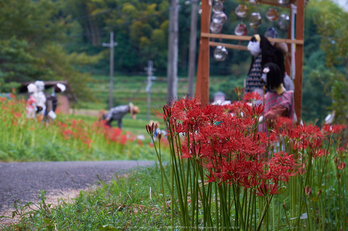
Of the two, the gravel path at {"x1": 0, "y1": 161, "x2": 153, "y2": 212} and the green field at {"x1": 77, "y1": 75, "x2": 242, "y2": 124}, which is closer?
the gravel path at {"x1": 0, "y1": 161, "x2": 153, "y2": 212}

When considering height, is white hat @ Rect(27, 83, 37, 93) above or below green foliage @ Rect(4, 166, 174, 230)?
above

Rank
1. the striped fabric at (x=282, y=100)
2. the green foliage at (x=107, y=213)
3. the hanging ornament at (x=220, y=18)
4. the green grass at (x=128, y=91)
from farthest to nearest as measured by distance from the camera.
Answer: the green grass at (x=128, y=91) → the hanging ornament at (x=220, y=18) → the striped fabric at (x=282, y=100) → the green foliage at (x=107, y=213)

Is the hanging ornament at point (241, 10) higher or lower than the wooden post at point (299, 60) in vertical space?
higher

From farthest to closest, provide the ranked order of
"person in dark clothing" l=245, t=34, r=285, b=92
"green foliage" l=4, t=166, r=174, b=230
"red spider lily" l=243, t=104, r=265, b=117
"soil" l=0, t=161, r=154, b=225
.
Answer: "person in dark clothing" l=245, t=34, r=285, b=92 → "soil" l=0, t=161, r=154, b=225 → "green foliage" l=4, t=166, r=174, b=230 → "red spider lily" l=243, t=104, r=265, b=117

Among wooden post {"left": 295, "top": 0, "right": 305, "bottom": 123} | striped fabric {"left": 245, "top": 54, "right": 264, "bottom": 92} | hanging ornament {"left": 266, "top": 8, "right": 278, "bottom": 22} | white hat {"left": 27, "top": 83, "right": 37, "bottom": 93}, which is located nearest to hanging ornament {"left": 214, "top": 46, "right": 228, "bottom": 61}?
striped fabric {"left": 245, "top": 54, "right": 264, "bottom": 92}

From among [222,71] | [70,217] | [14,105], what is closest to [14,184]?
[70,217]

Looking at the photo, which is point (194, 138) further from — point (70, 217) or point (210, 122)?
point (70, 217)

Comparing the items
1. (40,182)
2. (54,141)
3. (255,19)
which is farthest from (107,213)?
(54,141)

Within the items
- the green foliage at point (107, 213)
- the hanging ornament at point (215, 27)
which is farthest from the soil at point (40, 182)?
the hanging ornament at point (215, 27)

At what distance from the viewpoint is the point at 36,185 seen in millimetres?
2947

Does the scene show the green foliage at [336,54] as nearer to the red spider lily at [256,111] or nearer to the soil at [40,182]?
the soil at [40,182]

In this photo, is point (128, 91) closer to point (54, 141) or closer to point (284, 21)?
point (54, 141)

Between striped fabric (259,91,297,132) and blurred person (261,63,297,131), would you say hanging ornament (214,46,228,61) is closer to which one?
blurred person (261,63,297,131)

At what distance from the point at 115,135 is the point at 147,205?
6342 mm
